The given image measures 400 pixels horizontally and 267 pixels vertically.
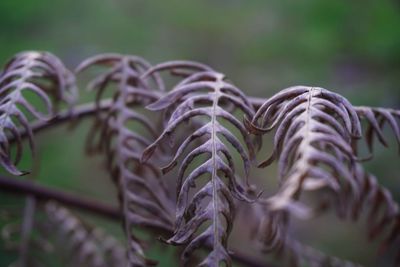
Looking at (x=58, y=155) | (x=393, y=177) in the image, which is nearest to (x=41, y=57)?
(x=58, y=155)

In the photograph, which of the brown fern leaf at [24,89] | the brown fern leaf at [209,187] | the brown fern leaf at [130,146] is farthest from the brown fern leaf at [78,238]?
the brown fern leaf at [209,187]

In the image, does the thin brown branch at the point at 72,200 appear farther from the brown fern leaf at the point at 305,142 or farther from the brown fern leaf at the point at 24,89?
the brown fern leaf at the point at 305,142

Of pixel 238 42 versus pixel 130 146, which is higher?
pixel 238 42

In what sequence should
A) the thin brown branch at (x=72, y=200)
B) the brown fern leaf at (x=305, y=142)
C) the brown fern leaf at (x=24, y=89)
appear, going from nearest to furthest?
the brown fern leaf at (x=305, y=142)
the brown fern leaf at (x=24, y=89)
the thin brown branch at (x=72, y=200)

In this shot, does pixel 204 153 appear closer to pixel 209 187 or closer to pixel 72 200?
pixel 209 187

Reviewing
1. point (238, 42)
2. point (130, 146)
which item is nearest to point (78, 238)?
point (130, 146)

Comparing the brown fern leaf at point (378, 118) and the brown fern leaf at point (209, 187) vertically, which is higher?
the brown fern leaf at point (378, 118)

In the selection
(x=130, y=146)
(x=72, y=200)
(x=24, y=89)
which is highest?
(x=24, y=89)
